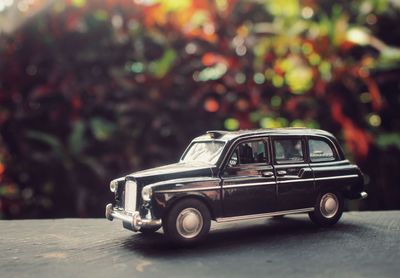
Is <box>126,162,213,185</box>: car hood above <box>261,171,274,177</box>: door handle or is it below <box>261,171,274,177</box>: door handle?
above

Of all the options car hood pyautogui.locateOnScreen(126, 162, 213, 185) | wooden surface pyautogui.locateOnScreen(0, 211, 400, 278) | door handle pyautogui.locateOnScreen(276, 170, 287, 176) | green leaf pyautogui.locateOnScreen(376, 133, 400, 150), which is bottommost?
wooden surface pyautogui.locateOnScreen(0, 211, 400, 278)

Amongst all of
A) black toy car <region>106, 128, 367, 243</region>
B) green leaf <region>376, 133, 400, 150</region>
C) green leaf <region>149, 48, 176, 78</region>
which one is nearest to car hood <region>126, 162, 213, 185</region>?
black toy car <region>106, 128, 367, 243</region>

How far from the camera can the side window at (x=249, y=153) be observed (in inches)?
174

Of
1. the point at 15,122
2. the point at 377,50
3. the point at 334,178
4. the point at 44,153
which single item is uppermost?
the point at 377,50

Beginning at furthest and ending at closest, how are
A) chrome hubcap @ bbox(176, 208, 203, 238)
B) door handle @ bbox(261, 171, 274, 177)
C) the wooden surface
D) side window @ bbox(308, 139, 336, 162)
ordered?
side window @ bbox(308, 139, 336, 162)
door handle @ bbox(261, 171, 274, 177)
chrome hubcap @ bbox(176, 208, 203, 238)
the wooden surface

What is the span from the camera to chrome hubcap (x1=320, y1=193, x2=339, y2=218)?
476 cm

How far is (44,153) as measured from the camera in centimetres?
702

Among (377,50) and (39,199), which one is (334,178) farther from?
(39,199)

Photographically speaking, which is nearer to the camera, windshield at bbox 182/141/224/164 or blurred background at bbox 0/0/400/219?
windshield at bbox 182/141/224/164

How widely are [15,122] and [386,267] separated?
595cm

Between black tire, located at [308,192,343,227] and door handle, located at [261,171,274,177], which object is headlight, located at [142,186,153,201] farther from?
black tire, located at [308,192,343,227]

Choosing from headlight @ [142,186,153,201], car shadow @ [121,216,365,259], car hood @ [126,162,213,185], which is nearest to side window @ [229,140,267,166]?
car hood @ [126,162,213,185]

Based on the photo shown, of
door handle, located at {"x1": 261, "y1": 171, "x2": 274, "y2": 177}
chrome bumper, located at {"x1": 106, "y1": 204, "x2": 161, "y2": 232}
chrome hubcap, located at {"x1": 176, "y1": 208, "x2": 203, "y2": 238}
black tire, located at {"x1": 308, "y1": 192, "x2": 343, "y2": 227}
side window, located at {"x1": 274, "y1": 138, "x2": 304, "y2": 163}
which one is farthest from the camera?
black tire, located at {"x1": 308, "y1": 192, "x2": 343, "y2": 227}

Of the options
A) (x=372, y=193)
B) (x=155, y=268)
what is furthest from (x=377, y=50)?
(x=155, y=268)
